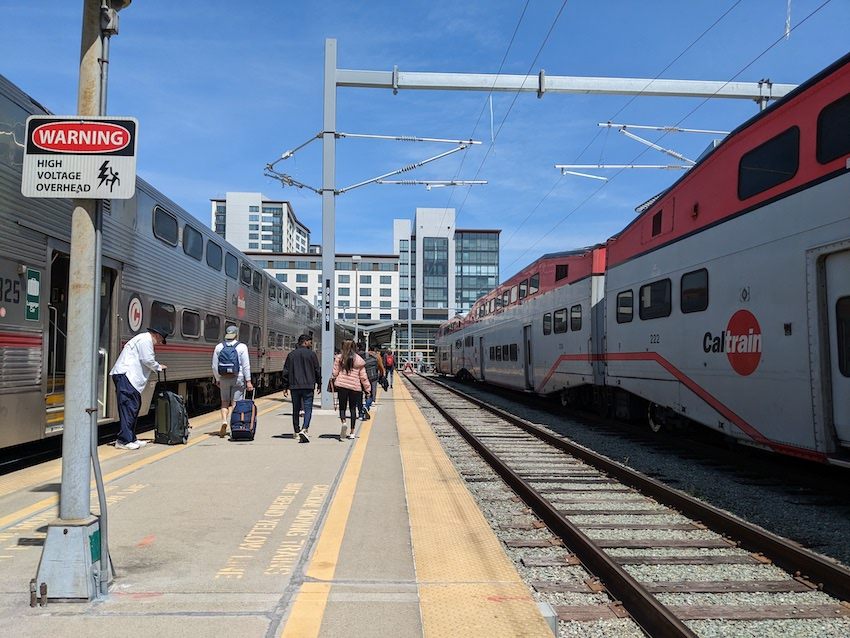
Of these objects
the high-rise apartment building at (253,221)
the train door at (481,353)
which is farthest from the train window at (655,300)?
the high-rise apartment building at (253,221)

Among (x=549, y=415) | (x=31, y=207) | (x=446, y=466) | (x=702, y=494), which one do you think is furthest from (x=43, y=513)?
(x=549, y=415)

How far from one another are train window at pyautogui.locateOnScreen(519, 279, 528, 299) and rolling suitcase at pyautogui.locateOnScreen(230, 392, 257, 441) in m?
11.3

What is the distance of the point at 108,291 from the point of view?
29.3 feet

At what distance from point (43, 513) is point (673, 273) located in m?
7.91

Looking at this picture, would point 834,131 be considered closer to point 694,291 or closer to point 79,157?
point 694,291

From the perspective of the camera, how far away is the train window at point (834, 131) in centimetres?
574

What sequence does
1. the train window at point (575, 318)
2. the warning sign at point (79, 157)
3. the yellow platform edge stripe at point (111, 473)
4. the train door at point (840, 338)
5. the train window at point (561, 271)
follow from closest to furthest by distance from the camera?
the warning sign at point (79, 157) < the yellow platform edge stripe at point (111, 473) < the train door at point (840, 338) < the train window at point (575, 318) < the train window at point (561, 271)

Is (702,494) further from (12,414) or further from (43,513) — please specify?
(12,414)

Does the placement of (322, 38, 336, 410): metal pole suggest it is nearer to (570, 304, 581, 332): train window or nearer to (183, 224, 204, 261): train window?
(183, 224, 204, 261): train window

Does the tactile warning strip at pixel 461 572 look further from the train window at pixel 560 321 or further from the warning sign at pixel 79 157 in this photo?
the train window at pixel 560 321

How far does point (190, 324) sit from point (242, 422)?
3652 mm

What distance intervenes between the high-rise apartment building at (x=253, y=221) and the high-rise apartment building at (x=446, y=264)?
33184 mm

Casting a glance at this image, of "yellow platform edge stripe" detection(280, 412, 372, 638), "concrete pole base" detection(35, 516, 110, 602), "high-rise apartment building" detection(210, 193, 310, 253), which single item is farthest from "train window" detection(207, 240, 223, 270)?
"high-rise apartment building" detection(210, 193, 310, 253)

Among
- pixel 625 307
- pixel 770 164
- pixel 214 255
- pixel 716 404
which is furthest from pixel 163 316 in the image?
pixel 770 164
